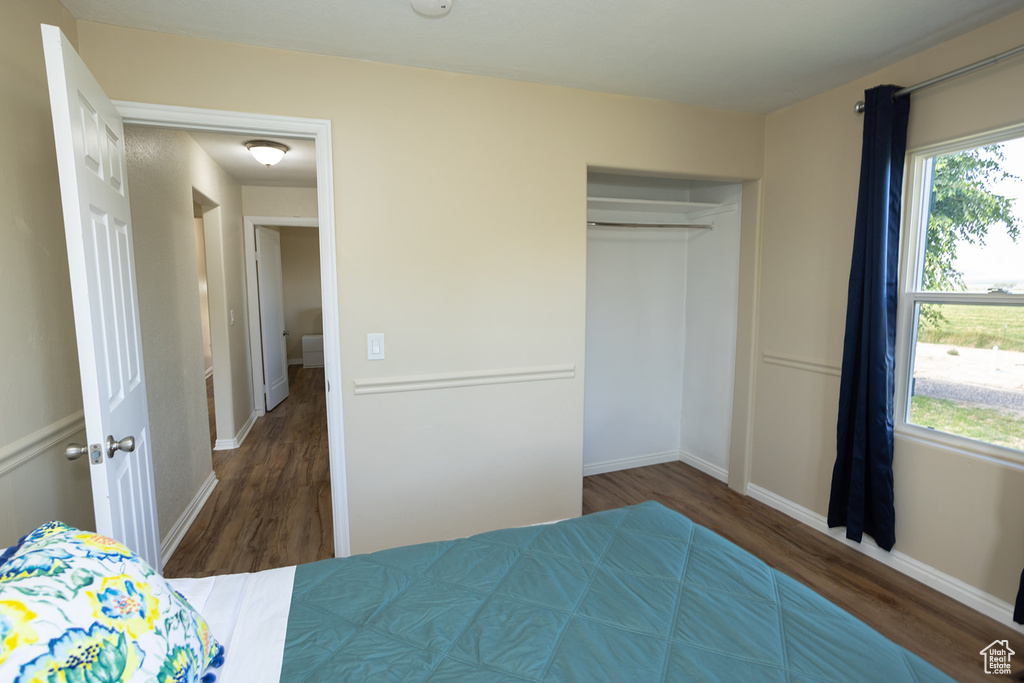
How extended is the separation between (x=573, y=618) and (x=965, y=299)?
7.22 feet

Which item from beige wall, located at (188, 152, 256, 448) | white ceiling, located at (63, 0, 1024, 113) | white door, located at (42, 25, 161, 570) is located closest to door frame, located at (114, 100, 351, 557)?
white door, located at (42, 25, 161, 570)

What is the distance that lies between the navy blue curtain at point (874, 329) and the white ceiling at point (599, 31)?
37 centimetres

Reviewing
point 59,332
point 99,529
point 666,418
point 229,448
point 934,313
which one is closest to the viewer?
point 99,529

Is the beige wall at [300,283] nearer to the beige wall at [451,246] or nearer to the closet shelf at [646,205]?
the closet shelf at [646,205]

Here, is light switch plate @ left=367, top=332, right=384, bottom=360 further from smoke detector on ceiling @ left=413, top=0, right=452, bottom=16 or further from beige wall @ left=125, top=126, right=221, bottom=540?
smoke detector on ceiling @ left=413, top=0, right=452, bottom=16

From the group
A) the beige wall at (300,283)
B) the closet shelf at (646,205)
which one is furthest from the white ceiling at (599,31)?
the beige wall at (300,283)

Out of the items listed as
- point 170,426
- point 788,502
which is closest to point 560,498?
point 788,502

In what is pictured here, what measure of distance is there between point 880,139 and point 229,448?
487 cm

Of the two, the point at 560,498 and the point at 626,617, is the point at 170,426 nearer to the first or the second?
the point at 560,498

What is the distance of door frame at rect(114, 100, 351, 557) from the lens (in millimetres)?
2000

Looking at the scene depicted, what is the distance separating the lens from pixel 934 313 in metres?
2.27

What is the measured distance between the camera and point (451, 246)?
2.44 m

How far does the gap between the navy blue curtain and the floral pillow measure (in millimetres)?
2698

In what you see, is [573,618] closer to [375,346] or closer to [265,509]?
[375,346]
